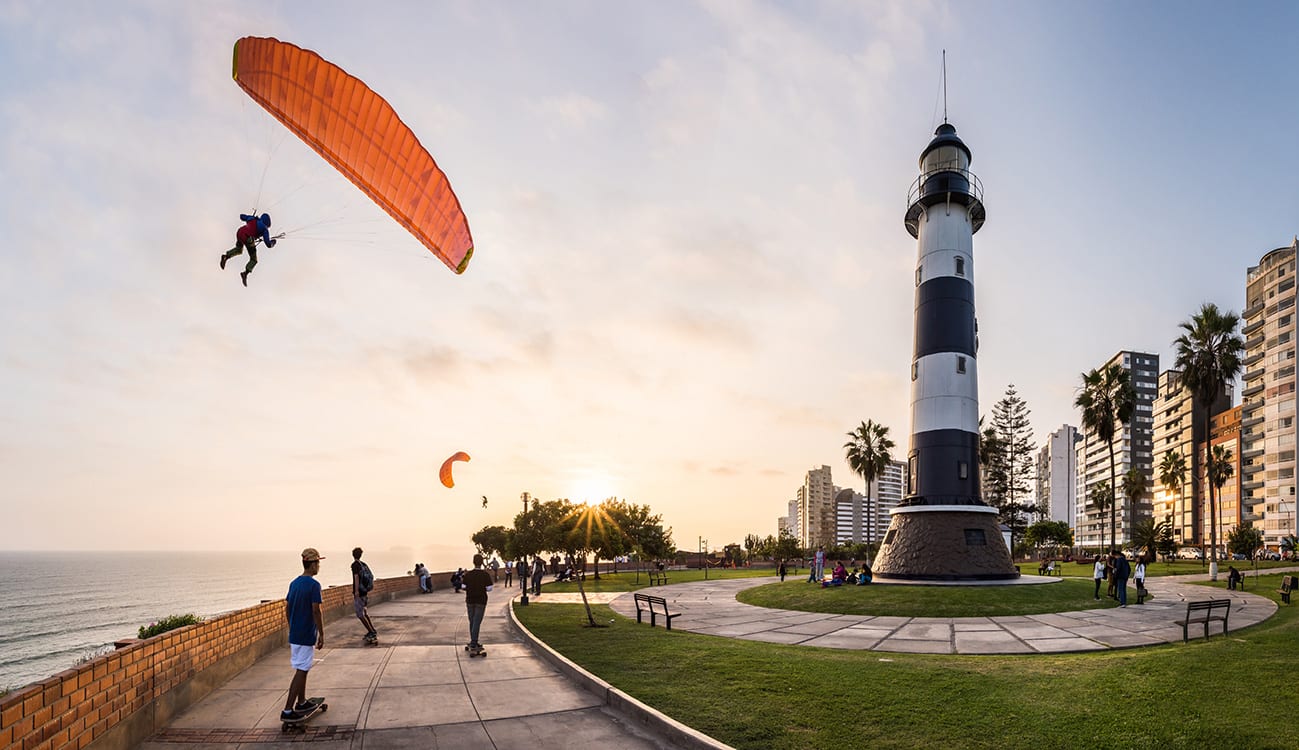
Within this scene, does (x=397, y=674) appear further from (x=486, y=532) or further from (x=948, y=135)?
(x=486, y=532)

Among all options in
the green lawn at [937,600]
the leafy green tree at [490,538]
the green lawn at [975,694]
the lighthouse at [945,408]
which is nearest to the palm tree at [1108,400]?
the lighthouse at [945,408]

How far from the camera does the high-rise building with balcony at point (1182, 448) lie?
10906 centimetres

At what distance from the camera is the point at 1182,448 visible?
397ft

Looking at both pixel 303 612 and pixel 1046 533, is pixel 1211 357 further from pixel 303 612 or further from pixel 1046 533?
pixel 303 612

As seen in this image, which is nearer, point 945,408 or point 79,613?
point 945,408

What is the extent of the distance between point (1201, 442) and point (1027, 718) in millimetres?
133288

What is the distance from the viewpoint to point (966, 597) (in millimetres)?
21688

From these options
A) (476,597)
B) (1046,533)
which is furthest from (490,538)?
(476,597)

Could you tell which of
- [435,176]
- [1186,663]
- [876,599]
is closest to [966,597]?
[876,599]

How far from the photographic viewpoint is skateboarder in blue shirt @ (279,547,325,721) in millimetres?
8031

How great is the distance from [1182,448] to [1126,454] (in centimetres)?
2866

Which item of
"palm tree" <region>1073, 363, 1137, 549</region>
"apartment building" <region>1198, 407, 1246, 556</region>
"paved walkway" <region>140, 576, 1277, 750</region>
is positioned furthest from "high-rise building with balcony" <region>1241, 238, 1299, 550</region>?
"paved walkway" <region>140, 576, 1277, 750</region>

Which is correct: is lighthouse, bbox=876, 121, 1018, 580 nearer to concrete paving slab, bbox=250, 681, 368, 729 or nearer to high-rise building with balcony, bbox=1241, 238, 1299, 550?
concrete paving slab, bbox=250, 681, 368, 729

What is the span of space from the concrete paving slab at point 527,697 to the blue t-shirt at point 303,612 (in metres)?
2.26
